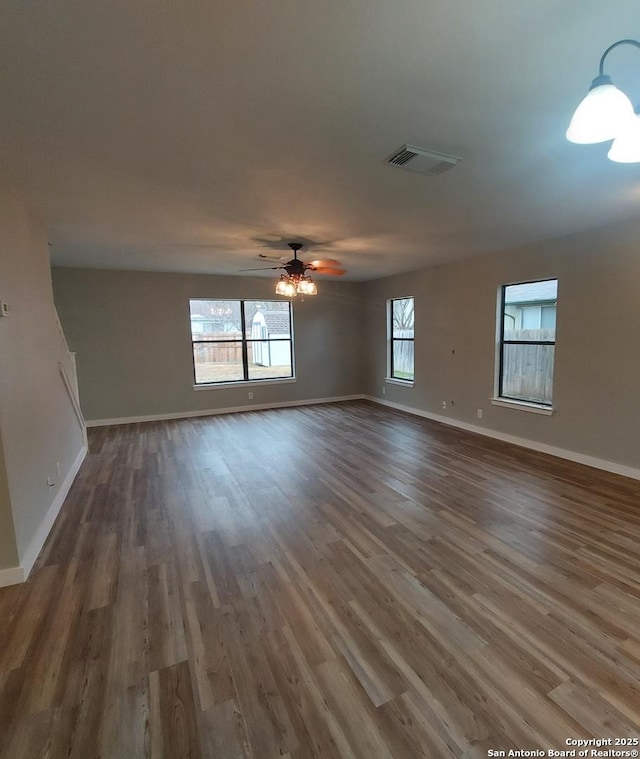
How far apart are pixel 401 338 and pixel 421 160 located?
5.13 metres

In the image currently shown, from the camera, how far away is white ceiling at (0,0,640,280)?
50.5 inches

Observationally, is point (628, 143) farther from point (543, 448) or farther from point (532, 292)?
point (543, 448)

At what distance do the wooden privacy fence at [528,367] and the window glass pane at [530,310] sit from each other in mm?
13

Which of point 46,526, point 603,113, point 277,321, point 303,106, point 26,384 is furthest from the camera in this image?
point 277,321

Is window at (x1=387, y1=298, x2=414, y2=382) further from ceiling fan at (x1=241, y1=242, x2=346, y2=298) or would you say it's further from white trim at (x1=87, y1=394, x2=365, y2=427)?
ceiling fan at (x1=241, y1=242, x2=346, y2=298)

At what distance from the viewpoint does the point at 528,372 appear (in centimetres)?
487

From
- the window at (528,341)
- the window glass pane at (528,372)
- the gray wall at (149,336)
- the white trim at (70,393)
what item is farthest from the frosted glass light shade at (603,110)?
the gray wall at (149,336)

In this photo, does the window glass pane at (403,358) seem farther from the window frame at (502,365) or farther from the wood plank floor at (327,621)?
the wood plank floor at (327,621)

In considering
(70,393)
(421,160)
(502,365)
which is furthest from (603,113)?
(70,393)

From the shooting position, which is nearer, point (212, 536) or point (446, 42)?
point (446, 42)

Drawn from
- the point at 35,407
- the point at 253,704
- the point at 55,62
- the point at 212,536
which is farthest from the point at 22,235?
the point at 253,704

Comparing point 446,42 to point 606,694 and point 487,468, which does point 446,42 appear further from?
point 487,468

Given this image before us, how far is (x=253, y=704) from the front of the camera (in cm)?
150

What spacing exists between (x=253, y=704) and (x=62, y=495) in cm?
288
